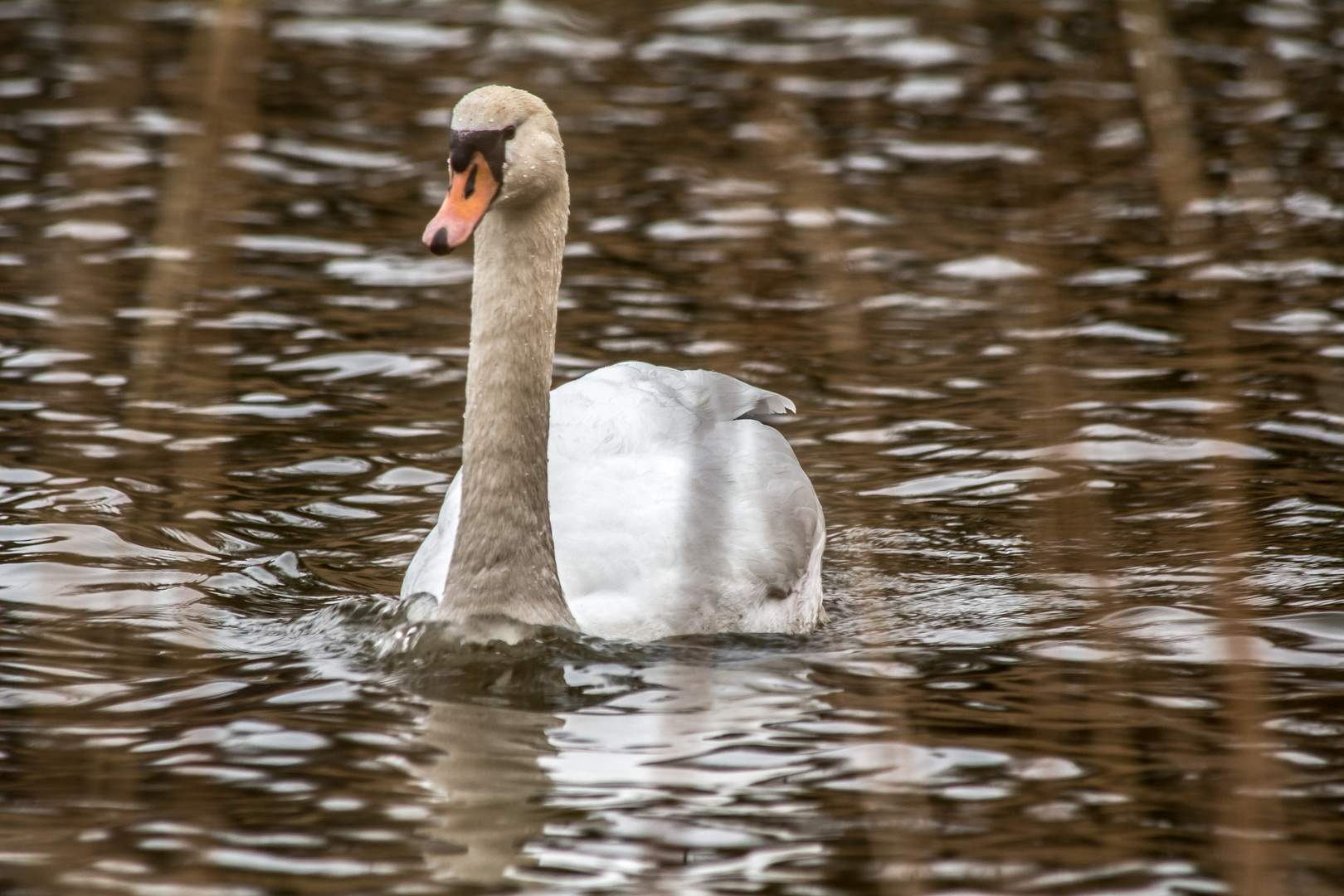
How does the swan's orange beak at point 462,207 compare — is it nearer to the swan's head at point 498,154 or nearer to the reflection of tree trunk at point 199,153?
the swan's head at point 498,154

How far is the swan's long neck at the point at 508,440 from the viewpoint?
545 cm

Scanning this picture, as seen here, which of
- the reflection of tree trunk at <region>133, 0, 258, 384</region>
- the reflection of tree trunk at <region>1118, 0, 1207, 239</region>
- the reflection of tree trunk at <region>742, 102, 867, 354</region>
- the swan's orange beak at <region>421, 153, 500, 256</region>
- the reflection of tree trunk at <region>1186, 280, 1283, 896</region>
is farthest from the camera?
the swan's orange beak at <region>421, 153, 500, 256</region>

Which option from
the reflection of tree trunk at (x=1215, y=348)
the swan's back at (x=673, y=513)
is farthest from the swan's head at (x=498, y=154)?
the reflection of tree trunk at (x=1215, y=348)

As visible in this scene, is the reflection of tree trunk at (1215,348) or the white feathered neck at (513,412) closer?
the reflection of tree trunk at (1215,348)

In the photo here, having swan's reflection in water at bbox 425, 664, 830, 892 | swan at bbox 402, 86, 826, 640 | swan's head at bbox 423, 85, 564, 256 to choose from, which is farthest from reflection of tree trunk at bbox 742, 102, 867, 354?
swan's head at bbox 423, 85, 564, 256

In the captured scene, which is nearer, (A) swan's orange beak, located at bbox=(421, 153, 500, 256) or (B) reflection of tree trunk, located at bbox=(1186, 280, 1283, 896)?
(B) reflection of tree trunk, located at bbox=(1186, 280, 1283, 896)

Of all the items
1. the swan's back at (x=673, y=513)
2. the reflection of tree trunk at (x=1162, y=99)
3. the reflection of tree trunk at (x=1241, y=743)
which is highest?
the reflection of tree trunk at (x=1162, y=99)

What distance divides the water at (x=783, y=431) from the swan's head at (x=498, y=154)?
3.13 feet

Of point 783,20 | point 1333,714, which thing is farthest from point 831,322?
point 783,20

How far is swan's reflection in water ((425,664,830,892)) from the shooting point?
12.8 feet

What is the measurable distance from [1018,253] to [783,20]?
6305 millimetres

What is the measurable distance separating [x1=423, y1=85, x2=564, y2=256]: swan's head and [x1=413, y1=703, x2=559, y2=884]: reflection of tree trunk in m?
1.35

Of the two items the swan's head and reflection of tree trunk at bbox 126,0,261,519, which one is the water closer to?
reflection of tree trunk at bbox 126,0,261,519

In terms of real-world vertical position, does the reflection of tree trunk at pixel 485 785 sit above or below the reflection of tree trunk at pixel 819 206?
below
